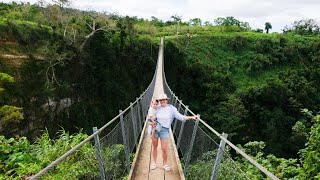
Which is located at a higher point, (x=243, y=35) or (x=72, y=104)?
(x=243, y=35)

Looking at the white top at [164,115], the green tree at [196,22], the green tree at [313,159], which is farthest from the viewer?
the green tree at [196,22]

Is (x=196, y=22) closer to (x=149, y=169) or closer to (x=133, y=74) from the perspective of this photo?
(x=133, y=74)

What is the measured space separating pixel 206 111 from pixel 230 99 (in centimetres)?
257

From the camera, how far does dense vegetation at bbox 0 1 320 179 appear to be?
1972 centimetres

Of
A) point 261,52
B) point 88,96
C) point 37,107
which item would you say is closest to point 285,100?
point 261,52

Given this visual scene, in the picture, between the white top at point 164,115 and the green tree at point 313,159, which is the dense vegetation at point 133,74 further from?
the green tree at point 313,159

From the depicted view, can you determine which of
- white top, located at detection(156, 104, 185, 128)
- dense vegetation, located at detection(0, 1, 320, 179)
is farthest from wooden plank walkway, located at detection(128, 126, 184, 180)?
dense vegetation, located at detection(0, 1, 320, 179)

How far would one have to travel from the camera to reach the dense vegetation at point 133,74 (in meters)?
19.7

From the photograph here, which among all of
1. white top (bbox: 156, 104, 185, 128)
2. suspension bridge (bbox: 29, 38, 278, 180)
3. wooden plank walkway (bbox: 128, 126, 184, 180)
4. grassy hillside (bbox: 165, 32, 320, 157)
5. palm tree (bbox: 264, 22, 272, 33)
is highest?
palm tree (bbox: 264, 22, 272, 33)

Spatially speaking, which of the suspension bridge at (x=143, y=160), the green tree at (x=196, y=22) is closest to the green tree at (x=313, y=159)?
the suspension bridge at (x=143, y=160)

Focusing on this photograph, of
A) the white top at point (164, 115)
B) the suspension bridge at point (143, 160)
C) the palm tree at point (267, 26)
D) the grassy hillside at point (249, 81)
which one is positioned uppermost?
the palm tree at point (267, 26)

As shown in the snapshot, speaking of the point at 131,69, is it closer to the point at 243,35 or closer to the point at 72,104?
the point at 72,104

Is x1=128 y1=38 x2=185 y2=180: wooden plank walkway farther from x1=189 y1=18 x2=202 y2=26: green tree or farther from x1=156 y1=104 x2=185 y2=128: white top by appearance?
x1=189 y1=18 x2=202 y2=26: green tree

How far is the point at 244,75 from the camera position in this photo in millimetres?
31750
